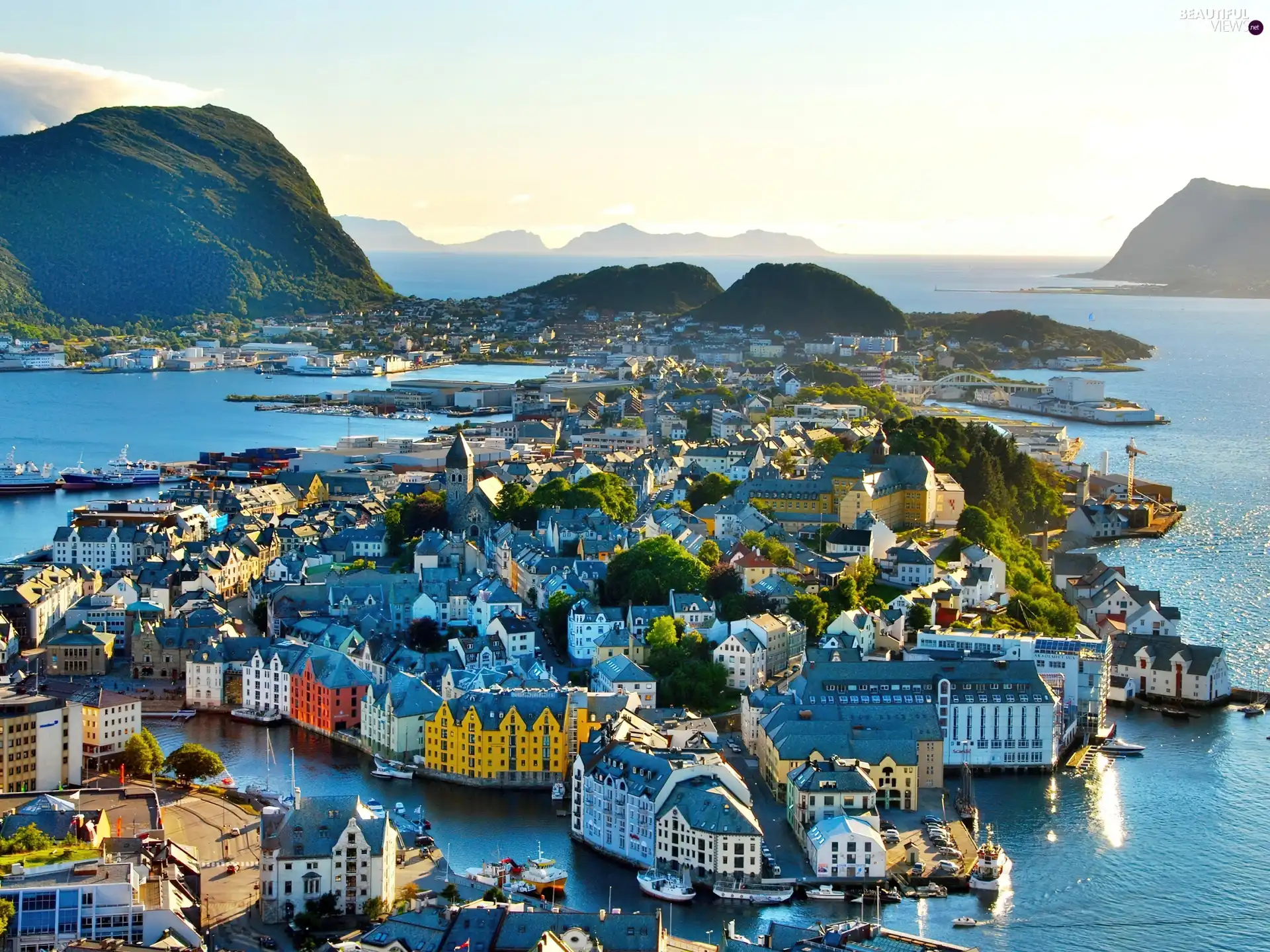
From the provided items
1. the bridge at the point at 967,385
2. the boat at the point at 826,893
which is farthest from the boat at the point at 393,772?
the bridge at the point at 967,385

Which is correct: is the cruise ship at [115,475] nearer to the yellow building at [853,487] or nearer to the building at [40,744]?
the yellow building at [853,487]

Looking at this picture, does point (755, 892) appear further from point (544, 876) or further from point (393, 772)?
point (393, 772)

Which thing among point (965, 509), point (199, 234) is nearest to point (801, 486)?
point (965, 509)

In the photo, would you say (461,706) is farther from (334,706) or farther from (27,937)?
(27,937)

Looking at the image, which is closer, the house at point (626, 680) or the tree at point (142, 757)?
the tree at point (142, 757)

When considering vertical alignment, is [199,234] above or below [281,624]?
above
